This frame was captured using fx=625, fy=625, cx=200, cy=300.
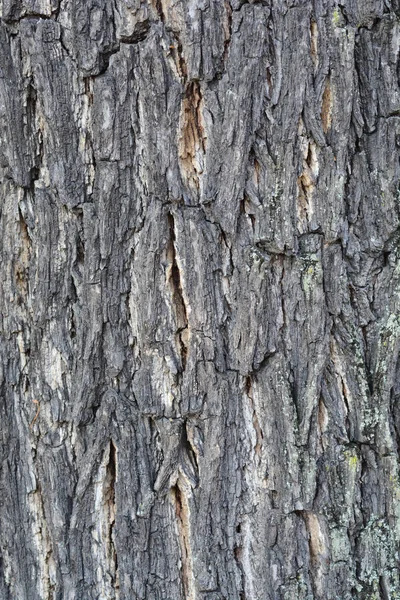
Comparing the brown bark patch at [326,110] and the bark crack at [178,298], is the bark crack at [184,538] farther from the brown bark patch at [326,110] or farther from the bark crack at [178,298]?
the brown bark patch at [326,110]

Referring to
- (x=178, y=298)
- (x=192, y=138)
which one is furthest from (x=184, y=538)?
(x=192, y=138)

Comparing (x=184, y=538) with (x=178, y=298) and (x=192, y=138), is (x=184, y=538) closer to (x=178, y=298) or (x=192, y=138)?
(x=178, y=298)

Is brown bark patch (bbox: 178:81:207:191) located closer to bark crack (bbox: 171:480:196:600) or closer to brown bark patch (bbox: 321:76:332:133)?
brown bark patch (bbox: 321:76:332:133)

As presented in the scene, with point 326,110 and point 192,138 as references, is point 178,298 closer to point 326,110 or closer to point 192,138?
point 192,138

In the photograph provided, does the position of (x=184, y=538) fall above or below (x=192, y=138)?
below

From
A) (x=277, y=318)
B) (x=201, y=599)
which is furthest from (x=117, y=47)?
(x=201, y=599)

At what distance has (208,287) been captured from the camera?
1.55 m

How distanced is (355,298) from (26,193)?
0.89 m

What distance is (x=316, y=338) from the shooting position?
1.56 metres

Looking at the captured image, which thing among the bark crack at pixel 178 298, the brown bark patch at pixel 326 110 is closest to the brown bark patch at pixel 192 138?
the bark crack at pixel 178 298

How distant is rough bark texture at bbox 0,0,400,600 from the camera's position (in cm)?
151

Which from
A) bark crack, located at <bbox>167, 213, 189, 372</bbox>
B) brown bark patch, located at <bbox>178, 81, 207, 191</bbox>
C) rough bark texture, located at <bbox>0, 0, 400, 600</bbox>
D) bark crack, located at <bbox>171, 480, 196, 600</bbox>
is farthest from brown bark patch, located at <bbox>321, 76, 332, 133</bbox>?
bark crack, located at <bbox>171, 480, 196, 600</bbox>

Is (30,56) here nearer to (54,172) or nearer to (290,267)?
(54,172)

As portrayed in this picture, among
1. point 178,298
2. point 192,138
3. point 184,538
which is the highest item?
point 192,138
